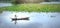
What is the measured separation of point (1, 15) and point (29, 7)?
0.35 meters

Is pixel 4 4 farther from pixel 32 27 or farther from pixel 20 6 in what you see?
pixel 32 27

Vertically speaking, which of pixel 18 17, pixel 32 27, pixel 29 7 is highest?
pixel 29 7

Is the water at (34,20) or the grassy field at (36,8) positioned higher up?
the grassy field at (36,8)

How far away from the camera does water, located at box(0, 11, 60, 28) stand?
116cm

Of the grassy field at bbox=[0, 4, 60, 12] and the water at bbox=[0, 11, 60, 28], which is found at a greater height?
the grassy field at bbox=[0, 4, 60, 12]

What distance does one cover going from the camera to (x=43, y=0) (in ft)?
3.94

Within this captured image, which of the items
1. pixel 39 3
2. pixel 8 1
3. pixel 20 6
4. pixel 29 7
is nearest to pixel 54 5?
pixel 39 3

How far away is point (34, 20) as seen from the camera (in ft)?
3.91

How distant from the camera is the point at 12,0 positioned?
1.21 meters

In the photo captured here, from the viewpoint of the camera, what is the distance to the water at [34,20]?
1.16 m

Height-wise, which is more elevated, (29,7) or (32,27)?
(29,7)

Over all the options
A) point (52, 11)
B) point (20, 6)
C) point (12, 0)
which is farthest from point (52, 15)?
point (12, 0)

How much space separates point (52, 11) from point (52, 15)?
5cm

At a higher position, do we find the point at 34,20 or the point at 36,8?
the point at 36,8
